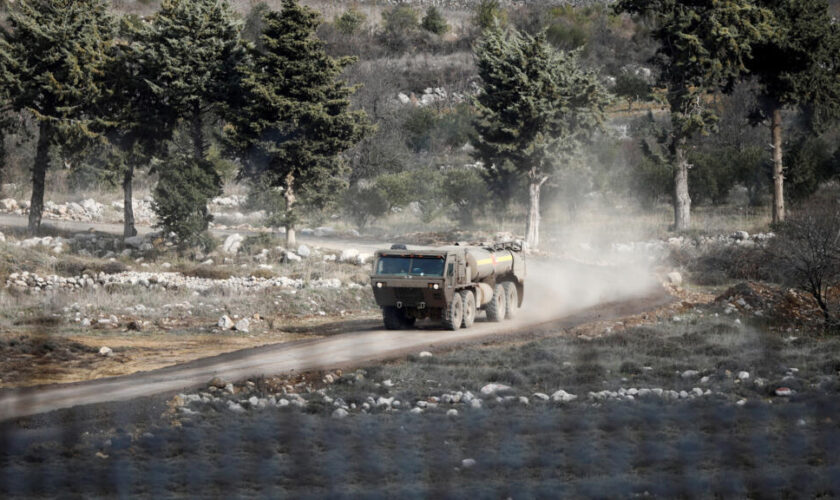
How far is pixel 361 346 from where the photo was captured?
20547 millimetres

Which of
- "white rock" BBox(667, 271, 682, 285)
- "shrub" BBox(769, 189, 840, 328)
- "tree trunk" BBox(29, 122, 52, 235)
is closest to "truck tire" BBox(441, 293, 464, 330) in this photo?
"shrub" BBox(769, 189, 840, 328)

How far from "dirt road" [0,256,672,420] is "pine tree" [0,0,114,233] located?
23.3m

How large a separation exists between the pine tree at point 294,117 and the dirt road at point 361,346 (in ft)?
36.7

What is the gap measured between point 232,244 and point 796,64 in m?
29.7

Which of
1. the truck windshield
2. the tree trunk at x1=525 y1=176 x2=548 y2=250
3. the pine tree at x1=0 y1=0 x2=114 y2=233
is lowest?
the truck windshield

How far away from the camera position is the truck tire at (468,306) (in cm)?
2369

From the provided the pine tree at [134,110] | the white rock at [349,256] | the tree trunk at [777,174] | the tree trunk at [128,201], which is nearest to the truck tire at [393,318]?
the white rock at [349,256]

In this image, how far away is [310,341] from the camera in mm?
21969

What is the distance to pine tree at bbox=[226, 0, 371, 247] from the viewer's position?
39.3m

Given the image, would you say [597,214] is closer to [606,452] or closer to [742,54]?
[742,54]

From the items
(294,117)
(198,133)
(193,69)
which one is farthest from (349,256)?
(193,69)

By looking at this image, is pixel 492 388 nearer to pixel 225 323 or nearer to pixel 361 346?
pixel 361 346

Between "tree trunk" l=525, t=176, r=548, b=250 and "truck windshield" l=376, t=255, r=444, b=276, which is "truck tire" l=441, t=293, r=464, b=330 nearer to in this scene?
"truck windshield" l=376, t=255, r=444, b=276

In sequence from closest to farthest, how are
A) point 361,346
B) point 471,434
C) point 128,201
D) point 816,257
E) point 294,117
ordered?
point 471,434 → point 361,346 → point 816,257 → point 294,117 → point 128,201
